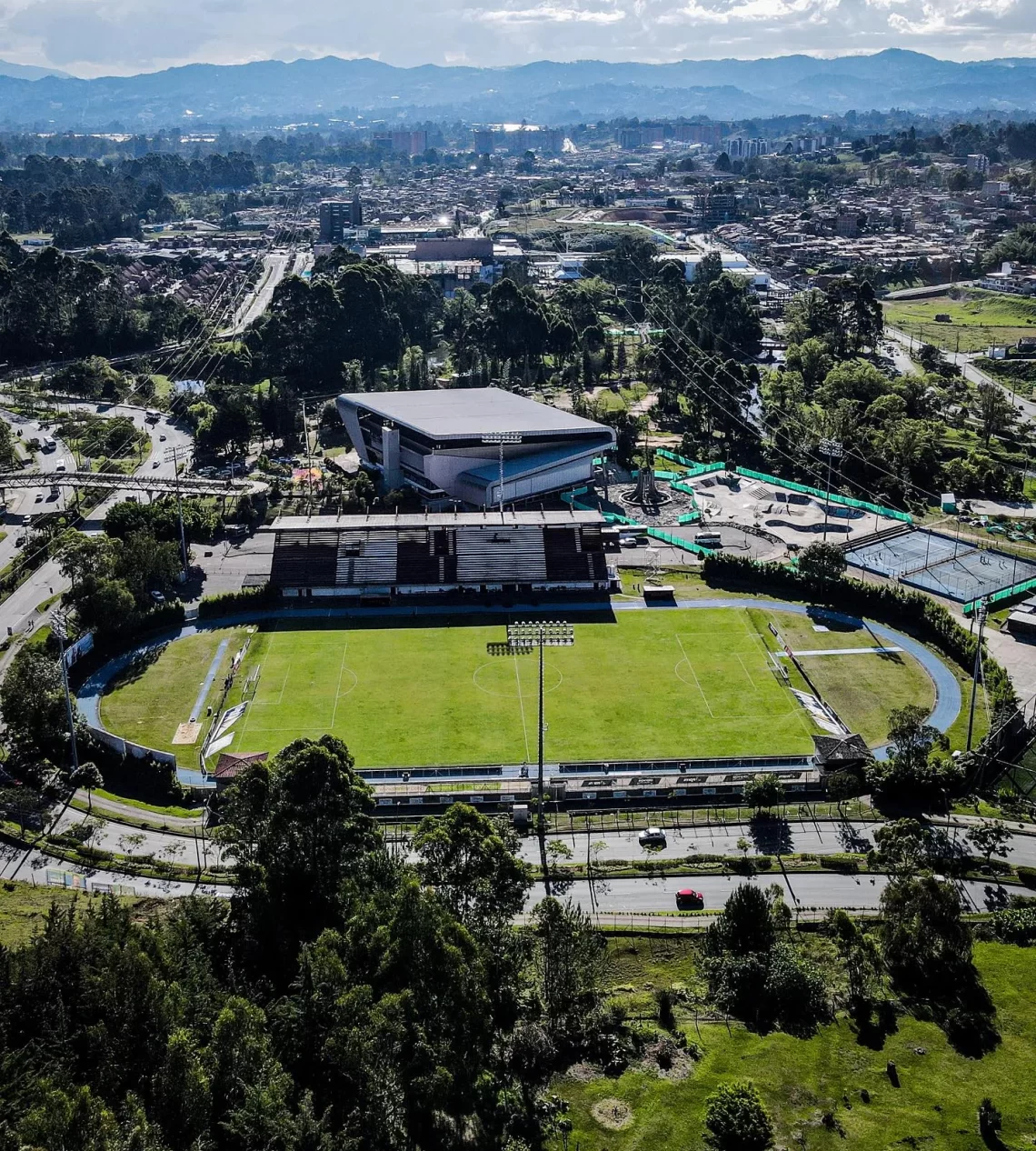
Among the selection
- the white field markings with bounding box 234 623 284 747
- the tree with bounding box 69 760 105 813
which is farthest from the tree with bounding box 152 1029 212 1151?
the white field markings with bounding box 234 623 284 747

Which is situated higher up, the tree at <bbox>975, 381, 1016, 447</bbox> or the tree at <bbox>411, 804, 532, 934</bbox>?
the tree at <bbox>411, 804, 532, 934</bbox>

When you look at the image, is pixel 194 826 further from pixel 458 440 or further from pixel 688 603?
pixel 458 440

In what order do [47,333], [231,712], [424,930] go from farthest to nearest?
1. [47,333]
2. [231,712]
3. [424,930]

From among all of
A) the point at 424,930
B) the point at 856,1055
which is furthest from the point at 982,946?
the point at 424,930

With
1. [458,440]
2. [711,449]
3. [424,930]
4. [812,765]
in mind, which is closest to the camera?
[424,930]

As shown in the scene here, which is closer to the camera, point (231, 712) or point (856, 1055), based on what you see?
point (856, 1055)

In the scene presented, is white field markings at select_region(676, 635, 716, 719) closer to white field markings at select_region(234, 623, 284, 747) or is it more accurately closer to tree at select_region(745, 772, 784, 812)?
tree at select_region(745, 772, 784, 812)
